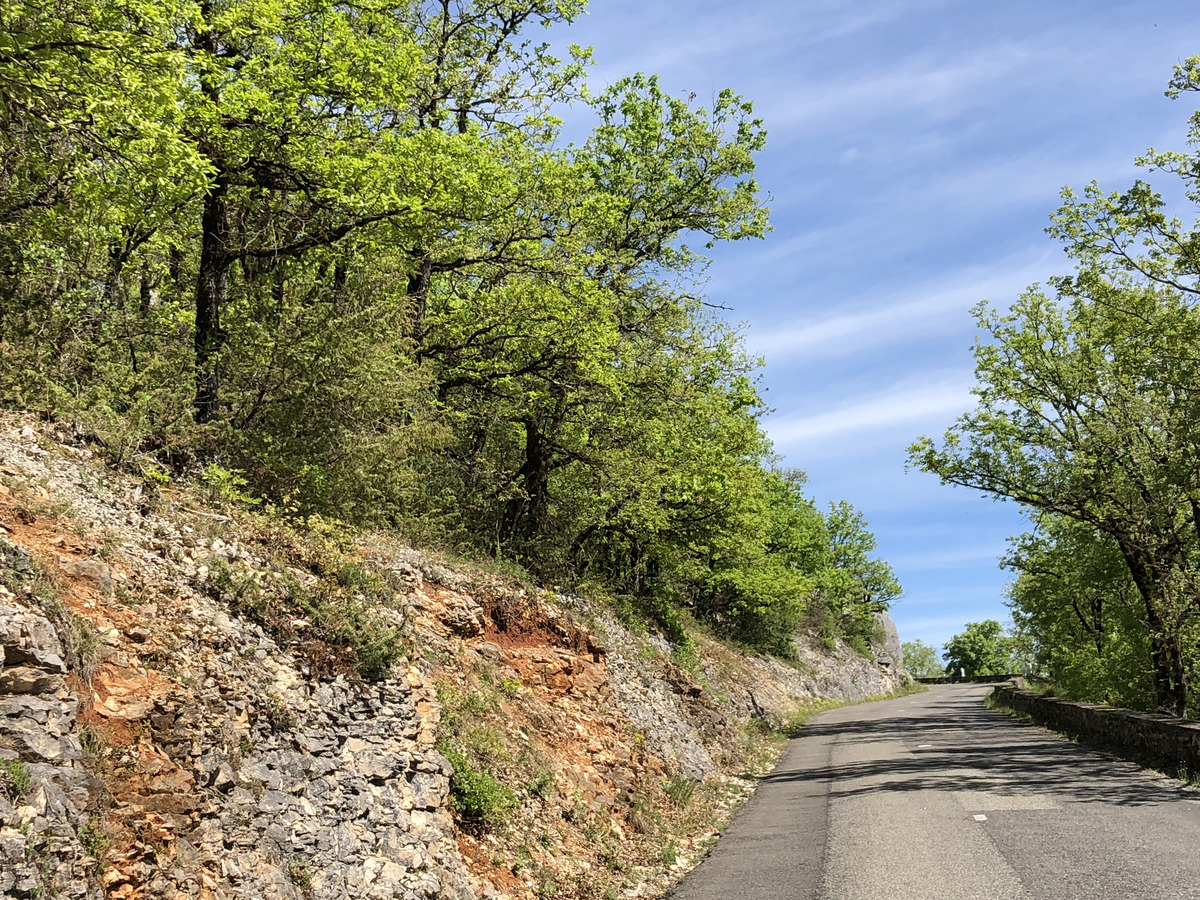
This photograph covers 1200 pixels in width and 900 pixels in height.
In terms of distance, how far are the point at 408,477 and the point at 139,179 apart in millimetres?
5410

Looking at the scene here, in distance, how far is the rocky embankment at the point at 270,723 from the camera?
5.08m

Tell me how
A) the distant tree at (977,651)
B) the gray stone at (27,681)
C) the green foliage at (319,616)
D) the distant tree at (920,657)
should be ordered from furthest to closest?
1. the distant tree at (920,657)
2. the distant tree at (977,651)
3. the green foliage at (319,616)
4. the gray stone at (27,681)

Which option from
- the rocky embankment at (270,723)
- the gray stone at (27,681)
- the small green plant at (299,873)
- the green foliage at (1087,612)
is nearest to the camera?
the gray stone at (27,681)

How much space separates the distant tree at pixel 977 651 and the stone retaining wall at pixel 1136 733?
117773 millimetres

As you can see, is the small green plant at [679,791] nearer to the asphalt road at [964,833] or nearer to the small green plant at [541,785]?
the asphalt road at [964,833]

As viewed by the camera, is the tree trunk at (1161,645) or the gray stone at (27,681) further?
the tree trunk at (1161,645)

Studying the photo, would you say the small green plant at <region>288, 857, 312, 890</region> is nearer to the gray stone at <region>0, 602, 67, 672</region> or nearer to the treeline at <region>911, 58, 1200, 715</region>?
the gray stone at <region>0, 602, 67, 672</region>

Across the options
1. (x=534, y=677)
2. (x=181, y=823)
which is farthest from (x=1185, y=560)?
(x=181, y=823)

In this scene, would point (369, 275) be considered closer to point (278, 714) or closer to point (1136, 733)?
point (278, 714)

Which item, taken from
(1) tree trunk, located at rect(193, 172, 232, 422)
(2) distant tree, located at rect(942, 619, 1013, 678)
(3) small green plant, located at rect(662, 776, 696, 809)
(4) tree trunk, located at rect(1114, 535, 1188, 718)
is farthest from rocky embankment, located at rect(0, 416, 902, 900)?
(2) distant tree, located at rect(942, 619, 1013, 678)

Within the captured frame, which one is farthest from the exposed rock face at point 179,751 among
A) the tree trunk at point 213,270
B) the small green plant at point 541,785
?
the tree trunk at point 213,270

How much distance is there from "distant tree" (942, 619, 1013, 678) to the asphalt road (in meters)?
124

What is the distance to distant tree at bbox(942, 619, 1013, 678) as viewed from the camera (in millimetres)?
128875

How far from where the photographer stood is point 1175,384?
62.0 ft
